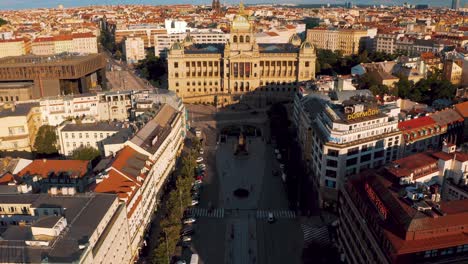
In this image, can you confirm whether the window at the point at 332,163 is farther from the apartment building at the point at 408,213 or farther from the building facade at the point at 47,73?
the building facade at the point at 47,73

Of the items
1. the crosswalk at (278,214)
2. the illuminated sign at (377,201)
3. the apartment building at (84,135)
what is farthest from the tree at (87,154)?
A: the illuminated sign at (377,201)

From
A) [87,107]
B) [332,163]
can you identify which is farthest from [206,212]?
[87,107]

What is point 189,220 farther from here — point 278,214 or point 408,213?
point 408,213

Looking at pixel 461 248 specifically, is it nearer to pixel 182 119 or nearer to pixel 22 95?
pixel 182 119

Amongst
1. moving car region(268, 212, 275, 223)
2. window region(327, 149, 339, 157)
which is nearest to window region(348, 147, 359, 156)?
window region(327, 149, 339, 157)

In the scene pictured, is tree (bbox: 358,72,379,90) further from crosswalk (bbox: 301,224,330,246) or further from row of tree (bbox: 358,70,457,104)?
crosswalk (bbox: 301,224,330,246)

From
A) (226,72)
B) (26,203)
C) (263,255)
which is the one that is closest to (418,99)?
(226,72)
